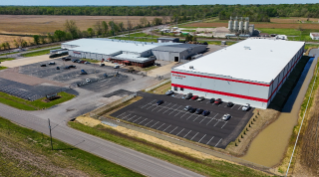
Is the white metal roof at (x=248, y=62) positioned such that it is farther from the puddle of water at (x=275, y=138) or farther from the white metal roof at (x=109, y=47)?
the white metal roof at (x=109, y=47)

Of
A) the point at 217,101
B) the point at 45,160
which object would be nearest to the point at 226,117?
the point at 217,101

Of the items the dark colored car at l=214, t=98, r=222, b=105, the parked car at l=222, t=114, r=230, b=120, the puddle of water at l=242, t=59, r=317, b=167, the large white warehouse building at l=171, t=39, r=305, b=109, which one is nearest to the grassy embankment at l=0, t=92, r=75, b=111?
the large white warehouse building at l=171, t=39, r=305, b=109

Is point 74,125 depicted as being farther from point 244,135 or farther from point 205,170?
point 244,135

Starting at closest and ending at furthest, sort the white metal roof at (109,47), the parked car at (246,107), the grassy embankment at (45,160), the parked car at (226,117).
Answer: the grassy embankment at (45,160), the parked car at (226,117), the parked car at (246,107), the white metal roof at (109,47)

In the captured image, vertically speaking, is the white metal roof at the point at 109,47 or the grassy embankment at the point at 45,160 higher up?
the white metal roof at the point at 109,47

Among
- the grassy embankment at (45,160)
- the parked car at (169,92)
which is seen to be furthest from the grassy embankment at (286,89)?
the grassy embankment at (45,160)

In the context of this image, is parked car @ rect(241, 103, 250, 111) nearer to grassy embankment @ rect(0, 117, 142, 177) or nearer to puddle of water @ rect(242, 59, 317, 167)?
puddle of water @ rect(242, 59, 317, 167)

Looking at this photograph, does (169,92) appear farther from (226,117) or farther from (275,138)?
(275,138)
